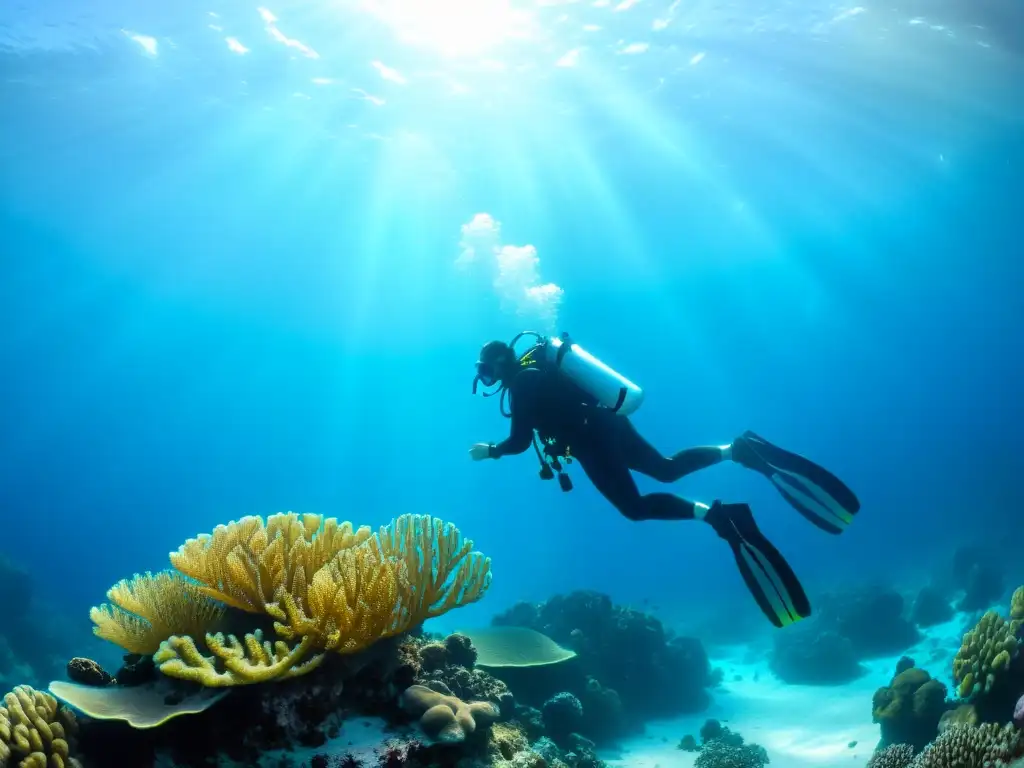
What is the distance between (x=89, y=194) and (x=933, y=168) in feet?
186

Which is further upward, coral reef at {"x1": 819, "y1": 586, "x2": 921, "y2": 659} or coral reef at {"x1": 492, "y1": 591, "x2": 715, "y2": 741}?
coral reef at {"x1": 819, "y1": 586, "x2": 921, "y2": 659}

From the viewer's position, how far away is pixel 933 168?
38875mm

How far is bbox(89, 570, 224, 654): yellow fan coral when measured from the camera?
3.81m

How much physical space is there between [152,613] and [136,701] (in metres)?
0.54

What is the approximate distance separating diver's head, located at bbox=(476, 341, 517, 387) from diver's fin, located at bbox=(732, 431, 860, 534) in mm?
3202

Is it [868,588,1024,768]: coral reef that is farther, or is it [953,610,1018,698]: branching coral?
[953,610,1018,698]: branching coral

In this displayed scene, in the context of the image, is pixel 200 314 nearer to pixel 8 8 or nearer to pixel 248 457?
pixel 8 8

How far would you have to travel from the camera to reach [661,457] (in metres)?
7.69

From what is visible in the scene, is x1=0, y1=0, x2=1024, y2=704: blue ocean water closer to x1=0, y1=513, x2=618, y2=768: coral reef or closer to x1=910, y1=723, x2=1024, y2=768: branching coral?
x1=0, y1=513, x2=618, y2=768: coral reef

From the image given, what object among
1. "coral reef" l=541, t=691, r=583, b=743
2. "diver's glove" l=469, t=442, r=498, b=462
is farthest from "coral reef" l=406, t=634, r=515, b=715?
"coral reef" l=541, t=691, r=583, b=743

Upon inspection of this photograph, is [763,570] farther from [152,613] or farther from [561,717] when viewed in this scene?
[152,613]

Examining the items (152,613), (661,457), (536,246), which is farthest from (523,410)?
(536,246)

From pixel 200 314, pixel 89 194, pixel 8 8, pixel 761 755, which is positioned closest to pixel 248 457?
pixel 200 314

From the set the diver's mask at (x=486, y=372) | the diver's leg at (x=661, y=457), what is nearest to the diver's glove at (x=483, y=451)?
the diver's mask at (x=486, y=372)
